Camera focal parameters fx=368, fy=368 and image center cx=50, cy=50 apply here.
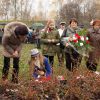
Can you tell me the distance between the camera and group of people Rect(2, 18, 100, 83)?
729 cm

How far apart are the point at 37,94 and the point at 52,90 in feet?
0.97

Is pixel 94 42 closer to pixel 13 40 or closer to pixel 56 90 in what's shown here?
pixel 13 40

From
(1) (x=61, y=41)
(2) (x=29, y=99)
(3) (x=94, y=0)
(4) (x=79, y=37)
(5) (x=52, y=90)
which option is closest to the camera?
(2) (x=29, y=99)

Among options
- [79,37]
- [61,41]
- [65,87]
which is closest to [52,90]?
[65,87]

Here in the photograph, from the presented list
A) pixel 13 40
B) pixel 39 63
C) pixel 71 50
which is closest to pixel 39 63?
pixel 39 63

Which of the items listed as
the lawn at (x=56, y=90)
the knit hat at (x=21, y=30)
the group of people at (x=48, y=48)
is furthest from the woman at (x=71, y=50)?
the lawn at (x=56, y=90)

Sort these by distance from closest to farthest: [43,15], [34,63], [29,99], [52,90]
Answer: [29,99]
[52,90]
[34,63]
[43,15]

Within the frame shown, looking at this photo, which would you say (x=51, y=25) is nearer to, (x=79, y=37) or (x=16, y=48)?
(x=79, y=37)

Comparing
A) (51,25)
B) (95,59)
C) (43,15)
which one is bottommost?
(43,15)

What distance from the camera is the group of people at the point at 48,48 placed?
23.9ft

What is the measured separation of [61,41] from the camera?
9.43 meters

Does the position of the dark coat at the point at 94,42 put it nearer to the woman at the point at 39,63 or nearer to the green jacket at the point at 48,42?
the green jacket at the point at 48,42

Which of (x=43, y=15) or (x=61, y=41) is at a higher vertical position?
(x=61, y=41)

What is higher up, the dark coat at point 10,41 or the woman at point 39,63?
the dark coat at point 10,41
